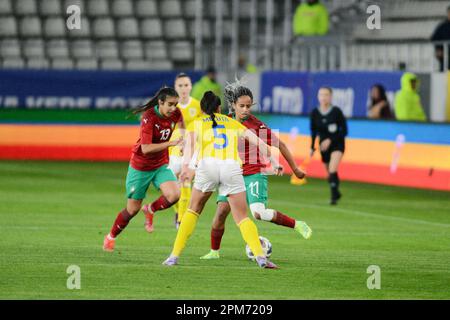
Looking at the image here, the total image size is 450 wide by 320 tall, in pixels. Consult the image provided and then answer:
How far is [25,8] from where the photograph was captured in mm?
35781

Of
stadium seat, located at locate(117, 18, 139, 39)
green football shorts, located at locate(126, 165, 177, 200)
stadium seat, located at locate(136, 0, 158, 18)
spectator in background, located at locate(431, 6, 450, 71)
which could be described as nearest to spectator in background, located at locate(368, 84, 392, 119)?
spectator in background, located at locate(431, 6, 450, 71)

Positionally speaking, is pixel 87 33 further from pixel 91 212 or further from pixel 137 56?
pixel 91 212

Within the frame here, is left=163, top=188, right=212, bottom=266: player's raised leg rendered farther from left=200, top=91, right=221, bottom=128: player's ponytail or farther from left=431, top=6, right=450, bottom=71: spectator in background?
left=431, top=6, right=450, bottom=71: spectator in background

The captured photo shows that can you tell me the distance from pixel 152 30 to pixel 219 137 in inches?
942

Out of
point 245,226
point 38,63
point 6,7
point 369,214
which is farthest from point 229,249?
point 6,7

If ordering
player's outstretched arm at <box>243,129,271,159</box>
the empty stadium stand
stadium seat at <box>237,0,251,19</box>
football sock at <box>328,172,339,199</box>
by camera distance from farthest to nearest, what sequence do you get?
stadium seat at <box>237,0,251,19</box>, the empty stadium stand, football sock at <box>328,172,339,199</box>, player's outstretched arm at <box>243,129,271,159</box>

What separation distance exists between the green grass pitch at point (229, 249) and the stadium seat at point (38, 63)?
9.93m

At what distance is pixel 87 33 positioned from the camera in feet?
118

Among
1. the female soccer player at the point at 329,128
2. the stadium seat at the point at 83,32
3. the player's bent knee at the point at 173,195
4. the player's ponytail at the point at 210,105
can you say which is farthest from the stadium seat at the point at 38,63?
the player's ponytail at the point at 210,105

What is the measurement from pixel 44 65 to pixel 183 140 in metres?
21.1

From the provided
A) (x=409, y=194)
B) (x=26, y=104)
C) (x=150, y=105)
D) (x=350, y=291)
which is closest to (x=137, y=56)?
(x=26, y=104)

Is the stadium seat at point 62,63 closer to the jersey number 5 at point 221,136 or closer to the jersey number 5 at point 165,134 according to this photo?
the jersey number 5 at point 165,134

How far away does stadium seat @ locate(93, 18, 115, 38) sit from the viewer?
3638cm

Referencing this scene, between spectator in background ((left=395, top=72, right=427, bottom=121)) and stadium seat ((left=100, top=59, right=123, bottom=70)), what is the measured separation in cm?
1114
